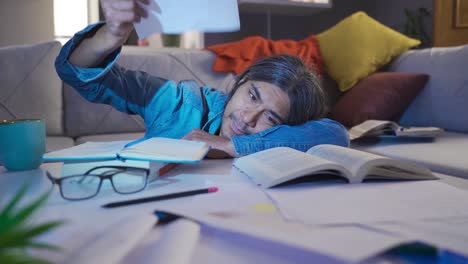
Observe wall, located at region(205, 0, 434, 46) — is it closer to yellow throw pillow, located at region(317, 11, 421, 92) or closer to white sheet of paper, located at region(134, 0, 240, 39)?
yellow throw pillow, located at region(317, 11, 421, 92)

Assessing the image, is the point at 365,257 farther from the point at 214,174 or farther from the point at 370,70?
the point at 370,70

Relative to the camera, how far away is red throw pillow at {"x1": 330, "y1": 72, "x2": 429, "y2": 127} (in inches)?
78.1

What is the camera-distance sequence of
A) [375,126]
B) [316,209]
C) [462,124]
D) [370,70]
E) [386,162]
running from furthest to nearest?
[370,70] → [462,124] → [375,126] → [386,162] → [316,209]

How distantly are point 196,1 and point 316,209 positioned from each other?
1.69 feet

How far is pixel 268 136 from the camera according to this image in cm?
99

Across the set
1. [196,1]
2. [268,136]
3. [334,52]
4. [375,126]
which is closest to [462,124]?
[375,126]

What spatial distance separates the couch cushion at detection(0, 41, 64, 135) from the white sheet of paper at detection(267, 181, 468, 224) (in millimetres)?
1545

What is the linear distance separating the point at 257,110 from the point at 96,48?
1.40ft

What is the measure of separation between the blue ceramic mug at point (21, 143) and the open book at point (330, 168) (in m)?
0.37

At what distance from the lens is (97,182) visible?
2.01ft

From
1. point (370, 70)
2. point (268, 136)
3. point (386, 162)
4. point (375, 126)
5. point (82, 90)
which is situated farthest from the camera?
point (370, 70)

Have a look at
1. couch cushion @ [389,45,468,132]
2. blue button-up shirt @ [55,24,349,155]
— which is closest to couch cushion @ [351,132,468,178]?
couch cushion @ [389,45,468,132]

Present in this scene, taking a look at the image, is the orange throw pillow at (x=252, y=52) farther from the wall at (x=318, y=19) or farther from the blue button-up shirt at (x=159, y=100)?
the wall at (x=318, y=19)

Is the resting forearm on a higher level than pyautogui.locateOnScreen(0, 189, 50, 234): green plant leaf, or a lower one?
higher
